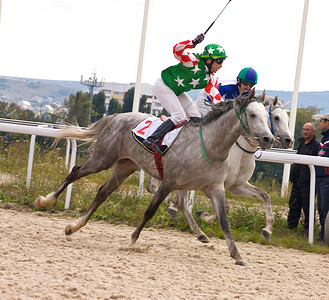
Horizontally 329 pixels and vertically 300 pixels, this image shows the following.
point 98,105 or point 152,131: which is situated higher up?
point 98,105

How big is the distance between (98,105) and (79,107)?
49 centimetres

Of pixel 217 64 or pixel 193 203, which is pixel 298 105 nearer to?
pixel 193 203

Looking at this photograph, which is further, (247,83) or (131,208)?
(131,208)

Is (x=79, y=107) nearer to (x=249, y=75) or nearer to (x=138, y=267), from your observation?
(x=249, y=75)

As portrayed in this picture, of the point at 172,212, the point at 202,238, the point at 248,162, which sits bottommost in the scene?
the point at 202,238

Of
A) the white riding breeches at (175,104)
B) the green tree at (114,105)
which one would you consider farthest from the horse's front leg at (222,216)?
the green tree at (114,105)

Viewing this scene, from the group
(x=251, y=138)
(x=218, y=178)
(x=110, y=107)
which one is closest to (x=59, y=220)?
(x=218, y=178)

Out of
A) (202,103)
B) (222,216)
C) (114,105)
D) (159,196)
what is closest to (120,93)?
(114,105)

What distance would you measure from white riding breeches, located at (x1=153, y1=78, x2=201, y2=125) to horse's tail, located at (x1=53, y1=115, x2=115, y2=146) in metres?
0.94

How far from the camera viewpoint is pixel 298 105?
33.3ft

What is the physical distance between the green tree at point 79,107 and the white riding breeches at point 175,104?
534 cm

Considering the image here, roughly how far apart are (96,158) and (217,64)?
5.47 feet

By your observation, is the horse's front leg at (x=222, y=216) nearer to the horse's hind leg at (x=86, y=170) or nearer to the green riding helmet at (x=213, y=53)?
the green riding helmet at (x=213, y=53)

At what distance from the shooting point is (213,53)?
16.3ft
